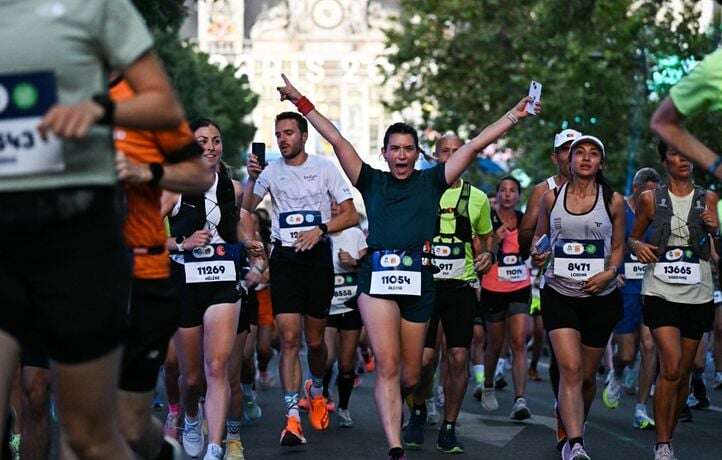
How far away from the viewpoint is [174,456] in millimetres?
6652

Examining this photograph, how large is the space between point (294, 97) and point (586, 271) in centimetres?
199

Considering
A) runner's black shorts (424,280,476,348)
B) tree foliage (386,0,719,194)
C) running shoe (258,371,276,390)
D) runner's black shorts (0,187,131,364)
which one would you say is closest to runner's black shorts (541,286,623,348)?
runner's black shorts (424,280,476,348)

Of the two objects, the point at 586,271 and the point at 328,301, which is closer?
the point at 586,271

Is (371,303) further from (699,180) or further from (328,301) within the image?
(699,180)

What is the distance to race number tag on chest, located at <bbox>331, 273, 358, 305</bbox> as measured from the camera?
14.4 meters

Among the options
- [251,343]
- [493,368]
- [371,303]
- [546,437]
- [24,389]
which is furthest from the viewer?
[493,368]

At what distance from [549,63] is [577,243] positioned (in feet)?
92.3

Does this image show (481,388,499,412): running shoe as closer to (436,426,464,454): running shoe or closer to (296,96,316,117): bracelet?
(436,426,464,454): running shoe

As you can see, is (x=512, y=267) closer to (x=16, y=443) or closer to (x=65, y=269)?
(x=16, y=443)

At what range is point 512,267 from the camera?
16422mm

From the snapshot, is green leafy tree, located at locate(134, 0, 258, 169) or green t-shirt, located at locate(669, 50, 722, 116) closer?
green t-shirt, located at locate(669, 50, 722, 116)

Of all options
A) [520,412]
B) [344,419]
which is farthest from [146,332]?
[520,412]

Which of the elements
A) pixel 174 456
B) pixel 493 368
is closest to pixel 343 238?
pixel 493 368

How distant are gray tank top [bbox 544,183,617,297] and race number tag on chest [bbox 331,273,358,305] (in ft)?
11.3
